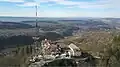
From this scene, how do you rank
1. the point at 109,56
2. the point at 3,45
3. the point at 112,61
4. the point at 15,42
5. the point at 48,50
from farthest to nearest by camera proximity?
the point at 15,42 → the point at 3,45 → the point at 48,50 → the point at 109,56 → the point at 112,61

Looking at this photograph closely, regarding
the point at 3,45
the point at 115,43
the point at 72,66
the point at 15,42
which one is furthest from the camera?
the point at 15,42

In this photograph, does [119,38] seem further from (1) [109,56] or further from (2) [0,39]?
(2) [0,39]

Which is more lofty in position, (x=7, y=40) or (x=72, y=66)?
(x=72, y=66)

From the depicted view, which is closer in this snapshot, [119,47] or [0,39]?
[119,47]

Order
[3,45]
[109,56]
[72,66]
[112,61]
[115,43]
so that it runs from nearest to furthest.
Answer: [72,66] → [112,61] → [109,56] → [115,43] → [3,45]

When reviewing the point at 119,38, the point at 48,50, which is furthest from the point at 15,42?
the point at 119,38

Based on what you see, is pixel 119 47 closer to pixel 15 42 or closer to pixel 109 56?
pixel 109 56

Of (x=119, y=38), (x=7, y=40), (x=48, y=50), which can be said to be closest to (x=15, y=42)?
(x=7, y=40)

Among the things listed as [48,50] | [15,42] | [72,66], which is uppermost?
[72,66]

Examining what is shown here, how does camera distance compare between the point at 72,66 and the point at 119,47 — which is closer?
the point at 72,66
